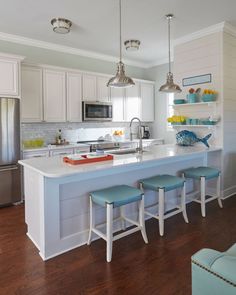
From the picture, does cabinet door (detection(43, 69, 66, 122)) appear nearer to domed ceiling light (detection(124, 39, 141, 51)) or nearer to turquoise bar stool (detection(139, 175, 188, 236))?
domed ceiling light (detection(124, 39, 141, 51))

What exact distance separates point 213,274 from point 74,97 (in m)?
4.29

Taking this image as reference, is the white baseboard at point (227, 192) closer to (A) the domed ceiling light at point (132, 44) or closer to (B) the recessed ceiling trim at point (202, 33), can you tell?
(B) the recessed ceiling trim at point (202, 33)

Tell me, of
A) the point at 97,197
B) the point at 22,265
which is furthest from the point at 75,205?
the point at 22,265

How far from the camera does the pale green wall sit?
435 centimetres

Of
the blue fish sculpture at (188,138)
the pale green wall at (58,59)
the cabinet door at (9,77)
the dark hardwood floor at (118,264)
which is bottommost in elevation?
the dark hardwood floor at (118,264)

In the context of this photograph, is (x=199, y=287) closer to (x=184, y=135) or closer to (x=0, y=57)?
(x=184, y=135)

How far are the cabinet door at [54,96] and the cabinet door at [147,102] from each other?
2.24m

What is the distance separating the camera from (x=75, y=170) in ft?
7.09

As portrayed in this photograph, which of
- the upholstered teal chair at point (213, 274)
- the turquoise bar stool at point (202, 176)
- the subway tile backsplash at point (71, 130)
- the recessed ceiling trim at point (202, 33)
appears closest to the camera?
the upholstered teal chair at point (213, 274)

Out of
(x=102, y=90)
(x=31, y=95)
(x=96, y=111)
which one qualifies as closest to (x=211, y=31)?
(x=102, y=90)

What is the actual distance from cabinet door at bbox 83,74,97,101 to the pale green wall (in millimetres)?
391

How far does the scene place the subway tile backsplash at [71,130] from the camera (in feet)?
15.2

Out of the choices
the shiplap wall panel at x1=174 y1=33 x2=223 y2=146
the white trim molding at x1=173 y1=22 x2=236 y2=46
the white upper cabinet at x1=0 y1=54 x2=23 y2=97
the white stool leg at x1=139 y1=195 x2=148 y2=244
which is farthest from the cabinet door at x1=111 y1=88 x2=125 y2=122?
the white stool leg at x1=139 y1=195 x2=148 y2=244

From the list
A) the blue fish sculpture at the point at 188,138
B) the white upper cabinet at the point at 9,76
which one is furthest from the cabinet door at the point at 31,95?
the blue fish sculpture at the point at 188,138
